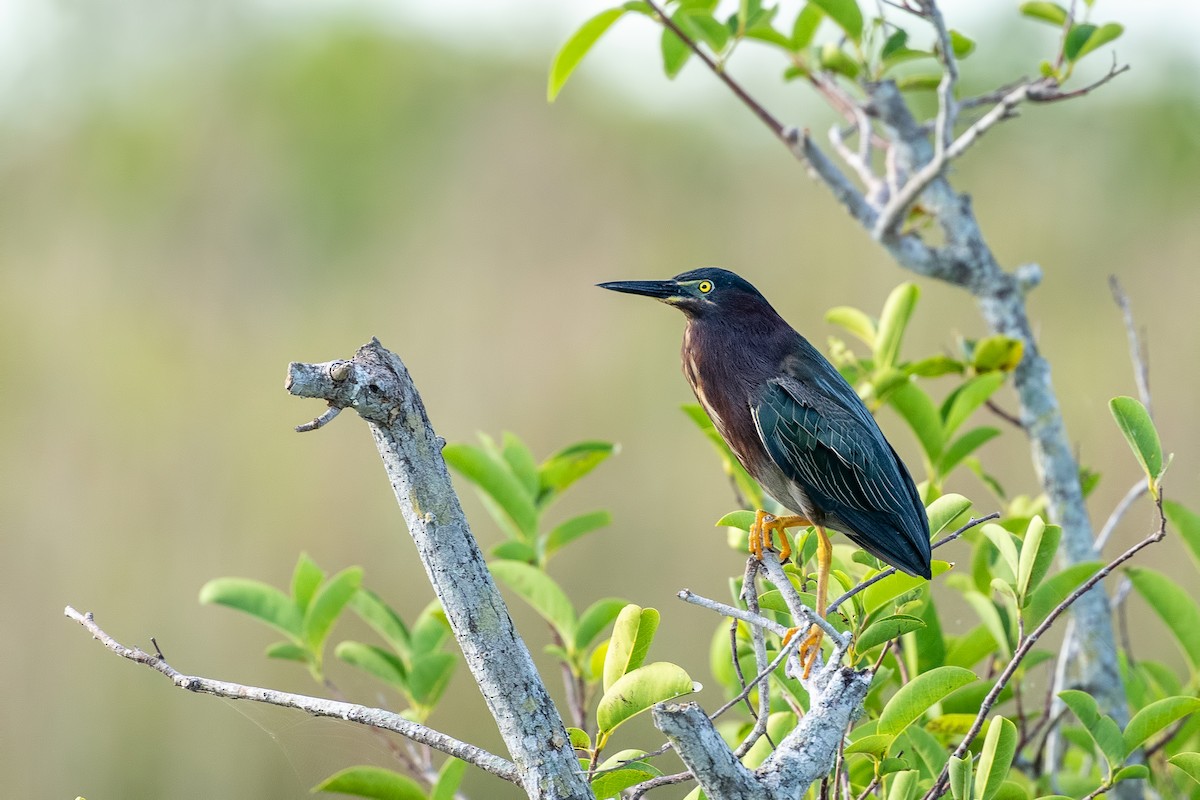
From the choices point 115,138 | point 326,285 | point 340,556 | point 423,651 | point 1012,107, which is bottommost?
point 423,651

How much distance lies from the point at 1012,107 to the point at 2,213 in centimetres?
755

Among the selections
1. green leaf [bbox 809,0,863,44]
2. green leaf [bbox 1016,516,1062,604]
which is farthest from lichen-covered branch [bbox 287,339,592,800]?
green leaf [bbox 809,0,863,44]

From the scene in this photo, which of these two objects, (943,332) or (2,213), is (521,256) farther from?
(2,213)

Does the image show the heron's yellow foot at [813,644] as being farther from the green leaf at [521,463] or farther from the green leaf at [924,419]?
the green leaf at [521,463]

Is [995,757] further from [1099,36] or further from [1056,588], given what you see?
[1099,36]

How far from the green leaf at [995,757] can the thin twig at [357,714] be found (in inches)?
21.3

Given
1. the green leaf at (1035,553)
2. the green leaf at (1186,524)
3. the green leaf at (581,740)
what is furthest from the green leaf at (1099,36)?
the green leaf at (581,740)

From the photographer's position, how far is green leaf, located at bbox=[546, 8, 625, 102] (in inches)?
79.4

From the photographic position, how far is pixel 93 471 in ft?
22.5

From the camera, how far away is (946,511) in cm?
148

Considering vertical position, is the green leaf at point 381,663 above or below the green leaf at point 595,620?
above

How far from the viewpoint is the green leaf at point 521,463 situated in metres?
2.06

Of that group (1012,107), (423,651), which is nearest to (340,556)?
(423,651)

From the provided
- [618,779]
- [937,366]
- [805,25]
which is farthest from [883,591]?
[805,25]
